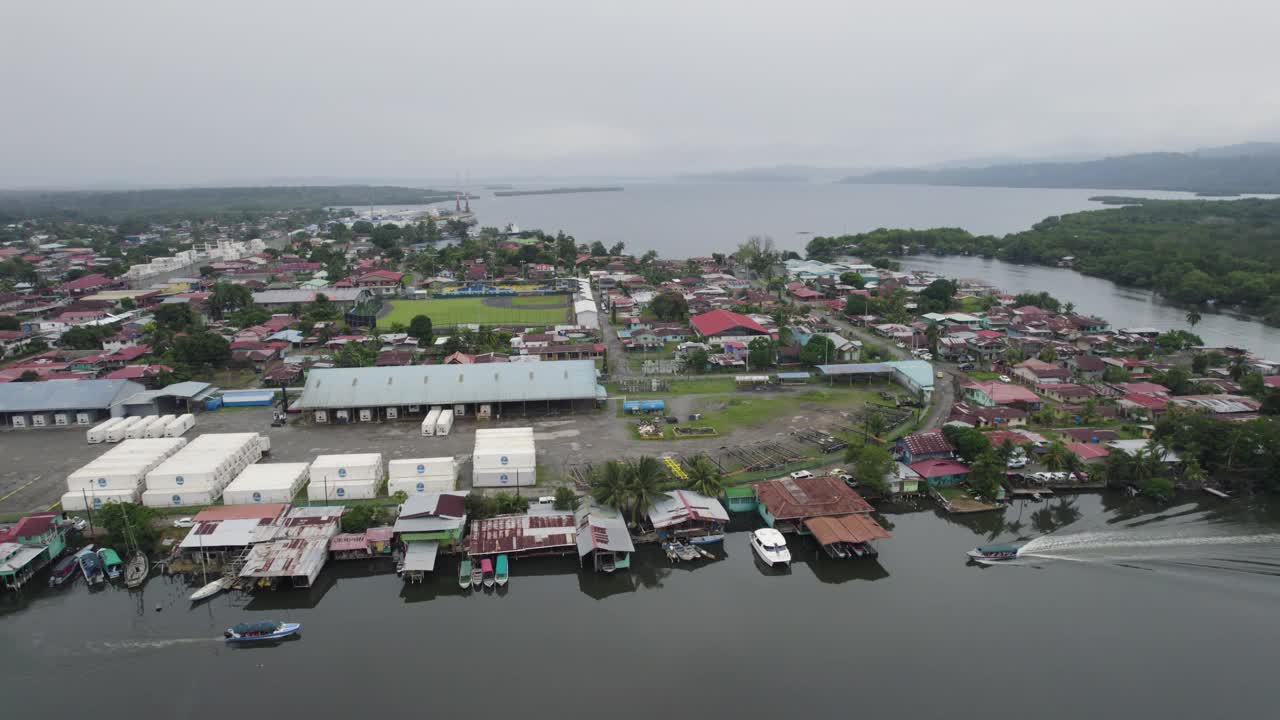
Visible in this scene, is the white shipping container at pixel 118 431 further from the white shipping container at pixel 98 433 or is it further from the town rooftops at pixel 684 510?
the town rooftops at pixel 684 510

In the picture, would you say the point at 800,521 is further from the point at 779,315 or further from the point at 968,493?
the point at 779,315

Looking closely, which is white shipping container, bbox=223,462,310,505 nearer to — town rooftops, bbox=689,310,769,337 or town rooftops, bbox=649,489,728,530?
town rooftops, bbox=649,489,728,530

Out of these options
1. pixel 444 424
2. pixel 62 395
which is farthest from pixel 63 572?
pixel 62 395

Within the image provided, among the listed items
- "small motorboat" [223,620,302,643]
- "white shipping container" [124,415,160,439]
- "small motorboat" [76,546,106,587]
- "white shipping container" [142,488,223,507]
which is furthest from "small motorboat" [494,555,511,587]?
"white shipping container" [124,415,160,439]

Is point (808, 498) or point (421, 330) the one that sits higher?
point (421, 330)

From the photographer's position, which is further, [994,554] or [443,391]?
[443,391]

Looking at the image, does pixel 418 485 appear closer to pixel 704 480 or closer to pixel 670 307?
pixel 704 480
